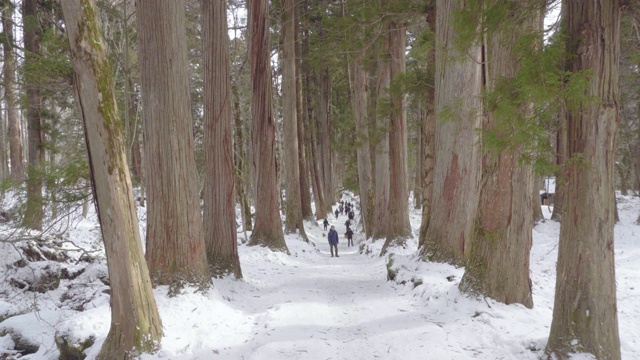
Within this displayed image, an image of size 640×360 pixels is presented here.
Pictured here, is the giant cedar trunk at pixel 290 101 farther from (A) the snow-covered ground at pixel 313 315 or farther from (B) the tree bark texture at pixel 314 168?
(B) the tree bark texture at pixel 314 168

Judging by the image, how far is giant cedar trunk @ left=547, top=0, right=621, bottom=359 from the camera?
3865 millimetres

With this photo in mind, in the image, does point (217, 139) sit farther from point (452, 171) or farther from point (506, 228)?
point (506, 228)

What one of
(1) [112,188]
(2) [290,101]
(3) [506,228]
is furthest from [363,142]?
(1) [112,188]

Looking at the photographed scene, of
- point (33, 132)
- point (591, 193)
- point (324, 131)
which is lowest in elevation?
point (591, 193)

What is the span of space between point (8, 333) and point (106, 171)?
4.83 meters

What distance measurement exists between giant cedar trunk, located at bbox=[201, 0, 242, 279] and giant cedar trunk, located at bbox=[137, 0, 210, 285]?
6.17 feet

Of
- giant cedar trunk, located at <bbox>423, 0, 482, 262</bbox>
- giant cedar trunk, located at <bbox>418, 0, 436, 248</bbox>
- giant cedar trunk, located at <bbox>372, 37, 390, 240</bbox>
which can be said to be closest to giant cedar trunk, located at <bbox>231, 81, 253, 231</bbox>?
giant cedar trunk, located at <bbox>372, 37, 390, 240</bbox>

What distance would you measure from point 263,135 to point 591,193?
9.86m

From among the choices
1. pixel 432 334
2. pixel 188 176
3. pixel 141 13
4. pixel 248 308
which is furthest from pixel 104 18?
pixel 432 334

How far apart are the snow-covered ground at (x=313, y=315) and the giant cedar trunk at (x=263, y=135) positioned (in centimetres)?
215

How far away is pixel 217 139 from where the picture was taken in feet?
29.1

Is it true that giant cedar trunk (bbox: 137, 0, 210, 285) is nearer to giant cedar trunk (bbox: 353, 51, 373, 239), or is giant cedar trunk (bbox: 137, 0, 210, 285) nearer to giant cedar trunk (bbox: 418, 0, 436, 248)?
giant cedar trunk (bbox: 418, 0, 436, 248)

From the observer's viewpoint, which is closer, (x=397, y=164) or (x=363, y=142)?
(x=397, y=164)

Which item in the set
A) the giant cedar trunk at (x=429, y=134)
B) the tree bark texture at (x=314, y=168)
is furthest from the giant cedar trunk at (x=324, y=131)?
the giant cedar trunk at (x=429, y=134)
